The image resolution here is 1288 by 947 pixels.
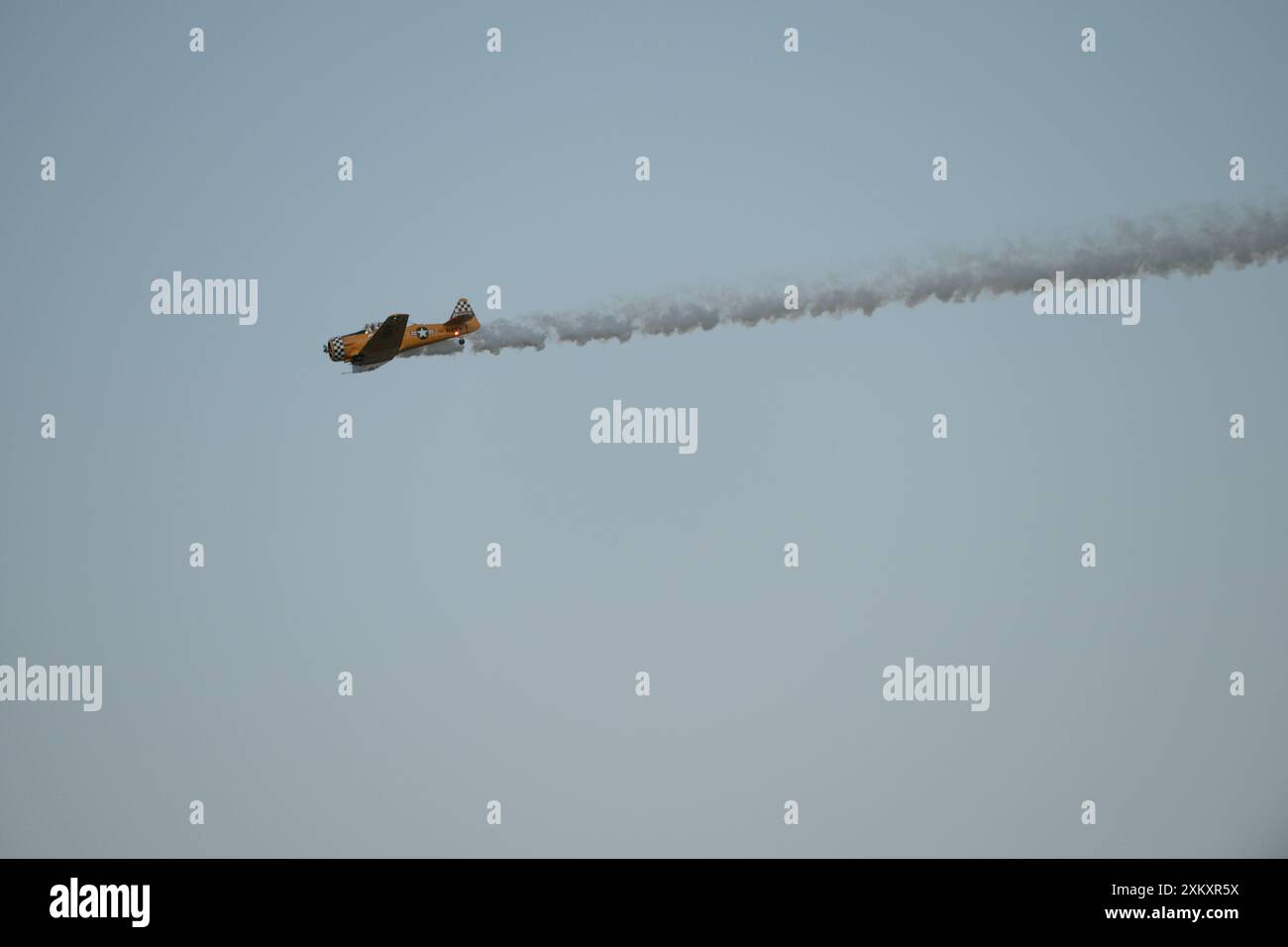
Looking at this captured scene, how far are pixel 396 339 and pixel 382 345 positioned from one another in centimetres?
64

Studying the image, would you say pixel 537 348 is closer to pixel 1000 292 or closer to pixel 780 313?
pixel 780 313

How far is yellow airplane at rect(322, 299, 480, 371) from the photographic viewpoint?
73.4 metres

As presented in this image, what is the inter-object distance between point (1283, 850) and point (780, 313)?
7700cm

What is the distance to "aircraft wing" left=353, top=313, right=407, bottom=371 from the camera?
7350 centimetres

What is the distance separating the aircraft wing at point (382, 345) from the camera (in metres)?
73.5

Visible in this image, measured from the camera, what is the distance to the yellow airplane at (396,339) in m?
73.4

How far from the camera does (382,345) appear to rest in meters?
73.9

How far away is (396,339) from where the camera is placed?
74250 millimetres
